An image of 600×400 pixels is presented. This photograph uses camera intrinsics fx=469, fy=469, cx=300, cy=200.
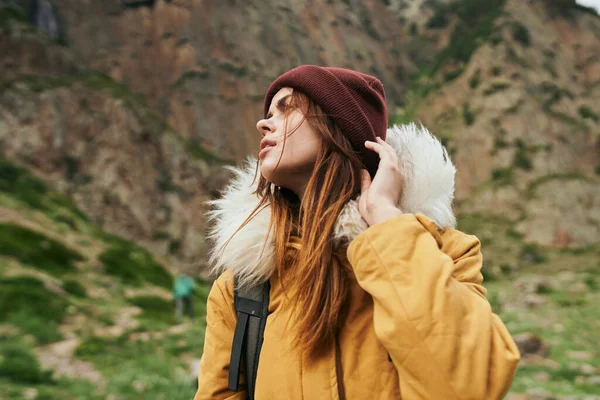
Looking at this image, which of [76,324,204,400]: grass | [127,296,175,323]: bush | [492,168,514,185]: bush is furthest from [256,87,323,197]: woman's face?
[492,168,514,185]: bush

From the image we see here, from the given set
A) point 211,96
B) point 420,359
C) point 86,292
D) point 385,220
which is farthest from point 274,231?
point 211,96

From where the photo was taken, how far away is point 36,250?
1527 cm

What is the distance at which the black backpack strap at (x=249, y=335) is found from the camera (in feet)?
6.03

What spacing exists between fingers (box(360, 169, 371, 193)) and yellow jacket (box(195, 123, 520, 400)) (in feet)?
0.99

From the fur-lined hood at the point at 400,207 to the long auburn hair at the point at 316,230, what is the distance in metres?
0.04

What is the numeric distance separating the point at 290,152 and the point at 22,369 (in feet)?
22.8

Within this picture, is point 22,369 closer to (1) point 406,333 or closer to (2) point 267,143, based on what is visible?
(2) point 267,143

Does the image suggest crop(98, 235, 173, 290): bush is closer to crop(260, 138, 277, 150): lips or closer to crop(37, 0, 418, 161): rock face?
crop(37, 0, 418, 161): rock face

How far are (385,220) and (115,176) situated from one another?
87.1 feet

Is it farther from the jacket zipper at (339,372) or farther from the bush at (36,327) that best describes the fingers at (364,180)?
the bush at (36,327)

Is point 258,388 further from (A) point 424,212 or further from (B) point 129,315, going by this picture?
(B) point 129,315

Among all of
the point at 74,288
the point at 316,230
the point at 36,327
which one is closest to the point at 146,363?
the point at 36,327

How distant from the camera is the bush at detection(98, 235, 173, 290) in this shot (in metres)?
17.9

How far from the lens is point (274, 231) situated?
6.47 feet
